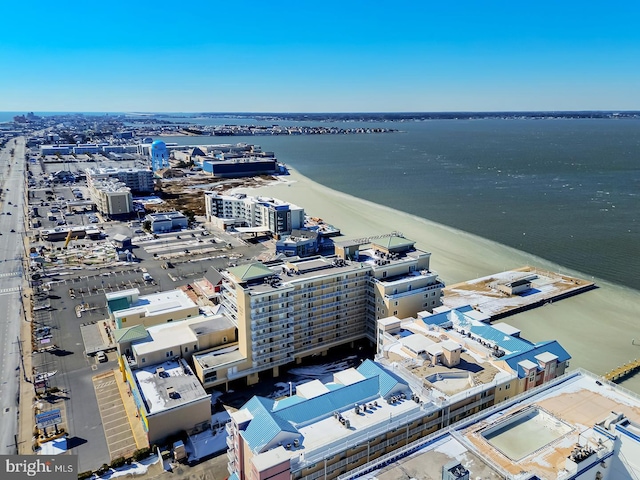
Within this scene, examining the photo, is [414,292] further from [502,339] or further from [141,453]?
[141,453]

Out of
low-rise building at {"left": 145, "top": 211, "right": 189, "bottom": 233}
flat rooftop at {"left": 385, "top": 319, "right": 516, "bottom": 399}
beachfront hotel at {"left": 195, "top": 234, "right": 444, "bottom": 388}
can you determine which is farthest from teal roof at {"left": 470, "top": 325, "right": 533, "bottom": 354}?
low-rise building at {"left": 145, "top": 211, "right": 189, "bottom": 233}

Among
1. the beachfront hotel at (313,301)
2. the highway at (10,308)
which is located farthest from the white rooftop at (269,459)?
the highway at (10,308)

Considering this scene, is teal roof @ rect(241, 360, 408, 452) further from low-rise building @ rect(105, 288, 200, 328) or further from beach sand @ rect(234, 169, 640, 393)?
beach sand @ rect(234, 169, 640, 393)

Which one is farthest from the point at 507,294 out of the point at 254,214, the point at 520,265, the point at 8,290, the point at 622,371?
the point at 8,290

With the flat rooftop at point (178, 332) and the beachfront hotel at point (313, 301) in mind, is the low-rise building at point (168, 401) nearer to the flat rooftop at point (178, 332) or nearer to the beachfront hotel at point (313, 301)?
the flat rooftop at point (178, 332)

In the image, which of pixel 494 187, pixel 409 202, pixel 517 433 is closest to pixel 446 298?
pixel 517 433

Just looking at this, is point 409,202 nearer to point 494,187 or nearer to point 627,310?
point 494,187
